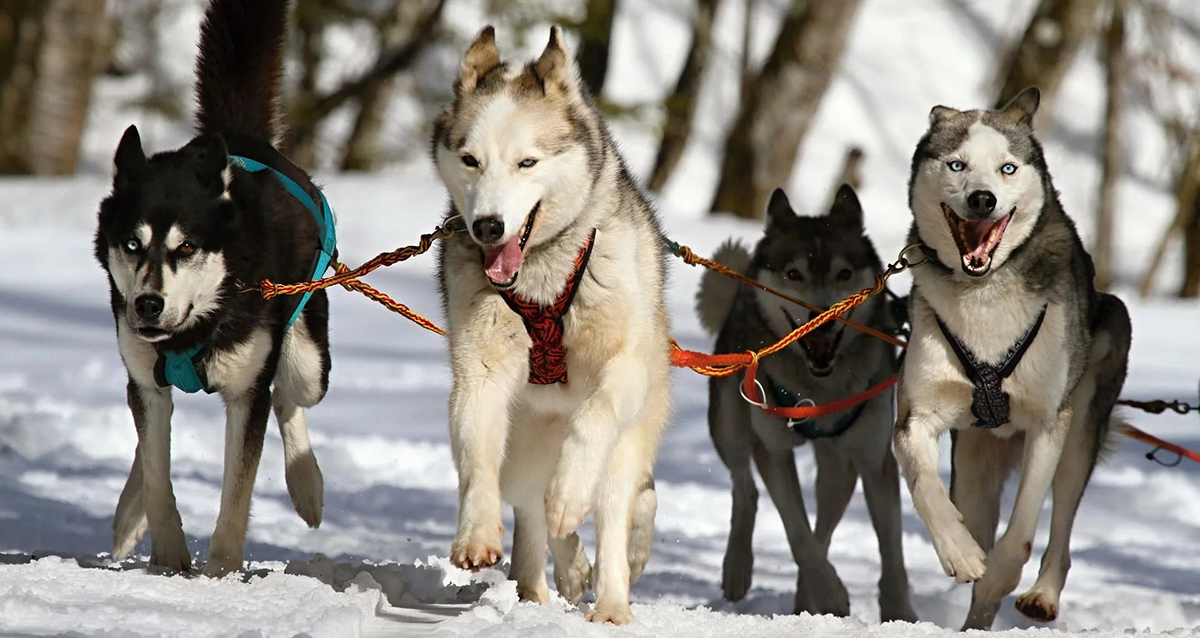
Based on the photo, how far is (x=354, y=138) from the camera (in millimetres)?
21125

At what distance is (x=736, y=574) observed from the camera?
5.73m

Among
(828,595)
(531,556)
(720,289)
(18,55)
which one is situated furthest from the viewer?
(18,55)

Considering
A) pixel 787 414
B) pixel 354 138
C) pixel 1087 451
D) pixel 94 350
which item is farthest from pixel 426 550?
pixel 354 138

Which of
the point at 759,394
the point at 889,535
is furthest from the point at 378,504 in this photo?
the point at 889,535

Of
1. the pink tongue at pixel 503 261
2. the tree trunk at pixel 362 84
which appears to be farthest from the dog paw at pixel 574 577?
the tree trunk at pixel 362 84

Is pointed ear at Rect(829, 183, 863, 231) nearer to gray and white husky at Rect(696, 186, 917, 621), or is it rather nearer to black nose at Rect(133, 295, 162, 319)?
gray and white husky at Rect(696, 186, 917, 621)

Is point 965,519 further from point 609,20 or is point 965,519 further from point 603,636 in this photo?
point 609,20

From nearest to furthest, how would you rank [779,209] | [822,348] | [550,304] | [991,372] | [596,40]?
[550,304] < [991,372] < [822,348] < [779,209] < [596,40]

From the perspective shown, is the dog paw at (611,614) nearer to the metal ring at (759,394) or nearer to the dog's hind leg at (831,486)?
the metal ring at (759,394)

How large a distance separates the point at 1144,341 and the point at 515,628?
31.3ft

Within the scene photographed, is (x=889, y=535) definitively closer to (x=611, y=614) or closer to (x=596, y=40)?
(x=611, y=614)

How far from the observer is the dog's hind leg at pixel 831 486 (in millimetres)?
6016

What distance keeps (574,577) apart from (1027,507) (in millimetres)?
1458

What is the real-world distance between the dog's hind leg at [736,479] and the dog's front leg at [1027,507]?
1397 millimetres
